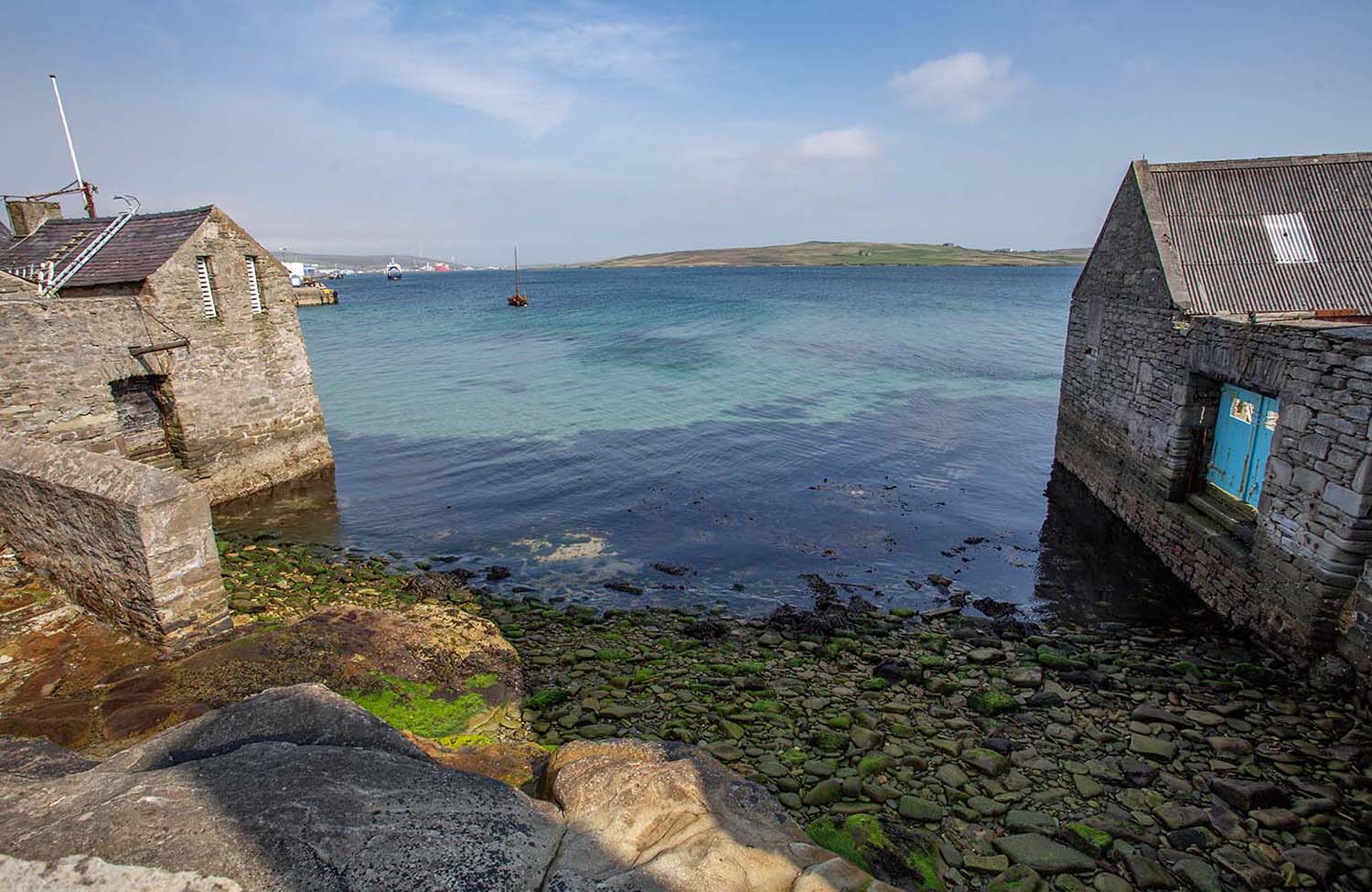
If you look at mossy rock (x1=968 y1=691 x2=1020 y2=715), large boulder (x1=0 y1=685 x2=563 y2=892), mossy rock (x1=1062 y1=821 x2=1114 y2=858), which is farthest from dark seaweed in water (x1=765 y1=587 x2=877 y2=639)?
large boulder (x1=0 y1=685 x2=563 y2=892)

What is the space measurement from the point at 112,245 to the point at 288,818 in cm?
1862

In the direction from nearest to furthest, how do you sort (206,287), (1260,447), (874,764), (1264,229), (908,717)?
(874,764)
(908,717)
(1260,447)
(1264,229)
(206,287)

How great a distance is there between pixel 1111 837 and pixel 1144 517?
407 inches

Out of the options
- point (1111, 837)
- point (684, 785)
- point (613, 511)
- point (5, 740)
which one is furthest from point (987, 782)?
point (613, 511)

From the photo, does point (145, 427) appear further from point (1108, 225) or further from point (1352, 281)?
point (1352, 281)

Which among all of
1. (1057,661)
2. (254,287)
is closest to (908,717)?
(1057,661)

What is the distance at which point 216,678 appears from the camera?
8453mm

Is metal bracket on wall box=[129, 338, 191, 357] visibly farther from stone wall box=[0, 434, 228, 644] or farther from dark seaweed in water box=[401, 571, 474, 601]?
dark seaweed in water box=[401, 571, 474, 601]

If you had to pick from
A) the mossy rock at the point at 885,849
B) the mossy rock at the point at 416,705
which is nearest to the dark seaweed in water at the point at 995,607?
the mossy rock at the point at 885,849

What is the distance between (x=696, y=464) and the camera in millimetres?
22328

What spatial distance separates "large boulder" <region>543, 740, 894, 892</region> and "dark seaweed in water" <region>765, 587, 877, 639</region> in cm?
574

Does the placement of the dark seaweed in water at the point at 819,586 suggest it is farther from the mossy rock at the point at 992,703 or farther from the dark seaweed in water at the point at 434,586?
the dark seaweed in water at the point at 434,586

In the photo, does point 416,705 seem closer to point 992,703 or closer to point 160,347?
point 992,703

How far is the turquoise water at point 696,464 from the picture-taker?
15.3 metres
